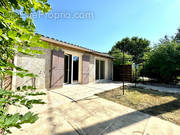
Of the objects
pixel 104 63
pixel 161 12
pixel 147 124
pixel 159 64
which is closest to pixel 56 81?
pixel 147 124

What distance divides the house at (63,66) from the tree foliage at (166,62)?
3.66 m

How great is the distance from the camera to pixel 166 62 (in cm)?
618

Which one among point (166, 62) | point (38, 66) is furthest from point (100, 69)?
point (38, 66)

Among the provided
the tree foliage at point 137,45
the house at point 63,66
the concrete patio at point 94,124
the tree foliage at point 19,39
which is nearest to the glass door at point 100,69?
the house at point 63,66

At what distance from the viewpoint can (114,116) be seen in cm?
214

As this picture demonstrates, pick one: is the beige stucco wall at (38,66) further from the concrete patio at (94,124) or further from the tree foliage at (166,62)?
the tree foliage at (166,62)

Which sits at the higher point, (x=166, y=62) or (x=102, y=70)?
(x=166, y=62)

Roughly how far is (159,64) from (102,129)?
24.0ft

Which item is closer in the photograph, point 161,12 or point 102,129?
point 102,129

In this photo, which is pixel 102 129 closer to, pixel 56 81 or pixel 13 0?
pixel 13 0

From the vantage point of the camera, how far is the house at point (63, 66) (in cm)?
390

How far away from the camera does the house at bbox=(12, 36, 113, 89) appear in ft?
12.8

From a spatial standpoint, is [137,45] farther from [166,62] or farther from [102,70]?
[102,70]

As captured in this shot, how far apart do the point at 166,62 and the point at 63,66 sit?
24.6 ft
